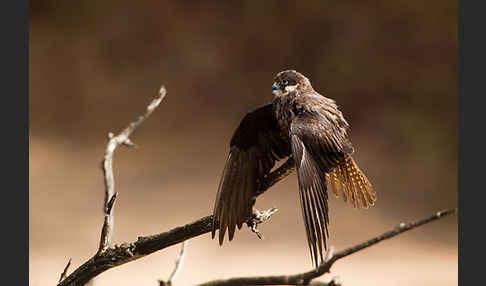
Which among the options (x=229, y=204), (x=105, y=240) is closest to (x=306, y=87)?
(x=229, y=204)

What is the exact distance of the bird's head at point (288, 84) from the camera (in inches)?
81.4

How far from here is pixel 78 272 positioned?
1.86 metres

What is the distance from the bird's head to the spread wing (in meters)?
0.10

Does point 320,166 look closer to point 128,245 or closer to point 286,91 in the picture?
point 286,91

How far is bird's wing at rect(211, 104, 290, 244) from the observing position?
2.02m

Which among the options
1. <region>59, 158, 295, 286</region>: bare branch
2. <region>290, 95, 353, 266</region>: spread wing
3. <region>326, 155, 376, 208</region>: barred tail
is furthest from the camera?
<region>326, 155, 376, 208</region>: barred tail

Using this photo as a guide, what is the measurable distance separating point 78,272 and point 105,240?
139 mm

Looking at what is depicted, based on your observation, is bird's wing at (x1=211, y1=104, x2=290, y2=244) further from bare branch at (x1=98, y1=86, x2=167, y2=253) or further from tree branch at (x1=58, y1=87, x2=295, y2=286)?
bare branch at (x1=98, y1=86, x2=167, y2=253)

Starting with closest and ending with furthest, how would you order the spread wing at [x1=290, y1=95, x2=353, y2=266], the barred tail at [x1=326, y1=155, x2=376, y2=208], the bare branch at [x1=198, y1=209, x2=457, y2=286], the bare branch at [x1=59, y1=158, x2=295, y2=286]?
the bare branch at [x1=198, y1=209, x2=457, y2=286]
the spread wing at [x1=290, y1=95, x2=353, y2=266]
the bare branch at [x1=59, y1=158, x2=295, y2=286]
the barred tail at [x1=326, y1=155, x2=376, y2=208]

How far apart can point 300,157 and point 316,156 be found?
0.08m

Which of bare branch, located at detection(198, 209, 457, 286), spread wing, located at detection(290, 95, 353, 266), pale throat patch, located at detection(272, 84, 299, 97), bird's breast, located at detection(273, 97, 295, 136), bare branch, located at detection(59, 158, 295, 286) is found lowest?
bare branch, located at detection(198, 209, 457, 286)

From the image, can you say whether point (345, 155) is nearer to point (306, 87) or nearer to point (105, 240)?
point (306, 87)

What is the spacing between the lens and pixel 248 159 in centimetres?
217

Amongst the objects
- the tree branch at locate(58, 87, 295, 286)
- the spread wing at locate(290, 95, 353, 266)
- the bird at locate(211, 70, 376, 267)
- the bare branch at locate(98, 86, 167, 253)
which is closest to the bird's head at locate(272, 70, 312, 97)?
the bird at locate(211, 70, 376, 267)
